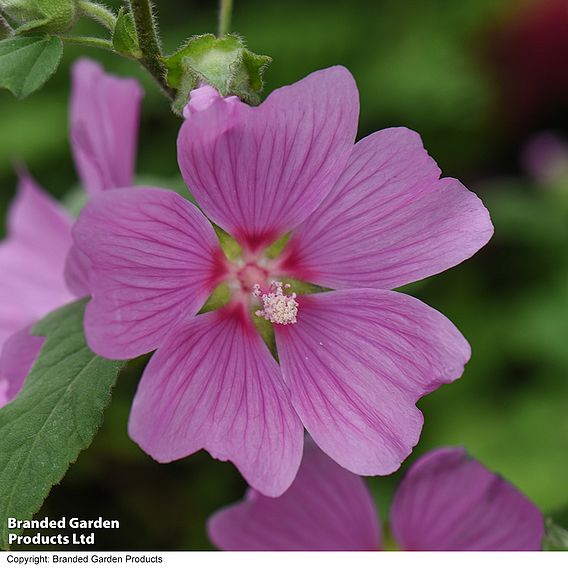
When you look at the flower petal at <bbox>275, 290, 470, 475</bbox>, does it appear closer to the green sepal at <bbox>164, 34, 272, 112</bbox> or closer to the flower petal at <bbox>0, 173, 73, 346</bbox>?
the green sepal at <bbox>164, 34, 272, 112</bbox>

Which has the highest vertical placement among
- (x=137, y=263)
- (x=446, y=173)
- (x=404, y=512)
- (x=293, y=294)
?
(x=137, y=263)

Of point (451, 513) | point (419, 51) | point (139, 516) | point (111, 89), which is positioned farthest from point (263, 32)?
point (451, 513)

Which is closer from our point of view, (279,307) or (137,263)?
(137,263)

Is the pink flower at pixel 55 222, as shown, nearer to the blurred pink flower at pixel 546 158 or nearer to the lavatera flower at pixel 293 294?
the lavatera flower at pixel 293 294

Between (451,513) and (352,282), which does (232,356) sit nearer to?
(352,282)

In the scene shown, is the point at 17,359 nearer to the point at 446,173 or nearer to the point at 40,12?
the point at 40,12

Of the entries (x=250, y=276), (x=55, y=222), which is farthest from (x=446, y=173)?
(x=250, y=276)
